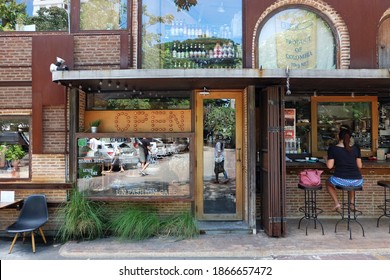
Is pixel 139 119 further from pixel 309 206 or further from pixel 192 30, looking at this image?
pixel 309 206

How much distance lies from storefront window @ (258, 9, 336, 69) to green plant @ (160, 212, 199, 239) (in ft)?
12.9

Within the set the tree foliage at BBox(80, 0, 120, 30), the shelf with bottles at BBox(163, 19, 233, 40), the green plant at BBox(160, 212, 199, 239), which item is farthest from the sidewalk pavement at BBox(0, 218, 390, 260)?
the tree foliage at BBox(80, 0, 120, 30)

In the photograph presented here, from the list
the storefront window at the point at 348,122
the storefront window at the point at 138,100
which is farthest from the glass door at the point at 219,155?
the storefront window at the point at 348,122

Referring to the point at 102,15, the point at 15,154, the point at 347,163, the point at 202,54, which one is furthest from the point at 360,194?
the point at 15,154

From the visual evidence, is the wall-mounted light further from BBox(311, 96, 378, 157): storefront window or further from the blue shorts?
the blue shorts

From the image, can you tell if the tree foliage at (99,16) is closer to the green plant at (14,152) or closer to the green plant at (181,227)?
the green plant at (14,152)

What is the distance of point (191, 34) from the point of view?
738 cm

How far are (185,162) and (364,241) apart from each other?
3633 mm

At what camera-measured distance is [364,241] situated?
6012mm

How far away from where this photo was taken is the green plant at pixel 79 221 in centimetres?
611

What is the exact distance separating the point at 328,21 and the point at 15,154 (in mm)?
7419

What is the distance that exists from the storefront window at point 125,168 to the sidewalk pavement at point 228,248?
963 millimetres

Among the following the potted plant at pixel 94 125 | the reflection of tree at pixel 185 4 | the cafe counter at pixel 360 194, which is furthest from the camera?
the cafe counter at pixel 360 194

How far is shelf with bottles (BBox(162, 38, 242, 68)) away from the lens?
726 cm
